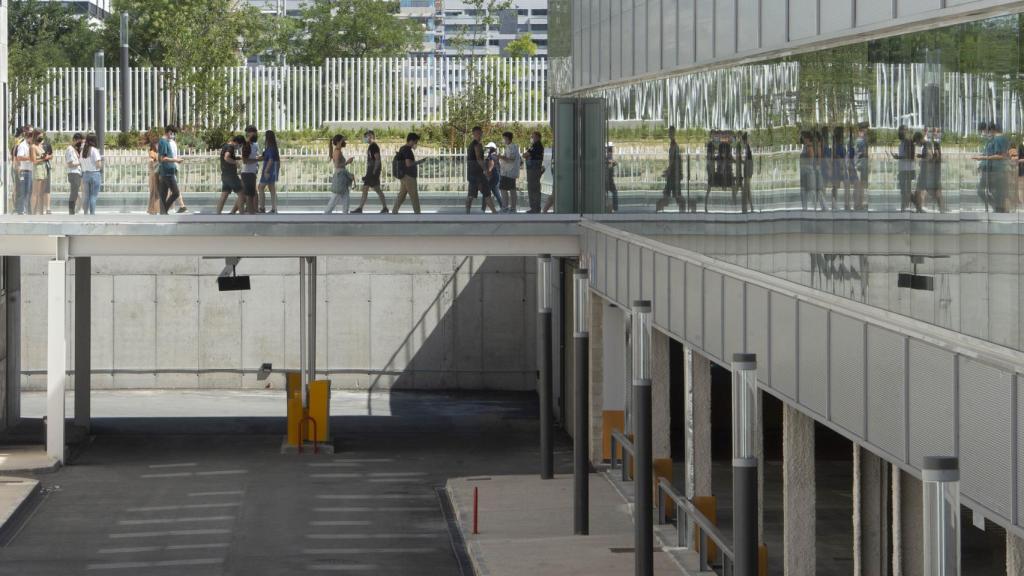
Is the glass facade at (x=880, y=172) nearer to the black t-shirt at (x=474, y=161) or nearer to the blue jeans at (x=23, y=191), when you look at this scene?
the black t-shirt at (x=474, y=161)

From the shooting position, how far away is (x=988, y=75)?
11750mm

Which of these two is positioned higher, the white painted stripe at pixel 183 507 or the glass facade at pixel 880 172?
the glass facade at pixel 880 172

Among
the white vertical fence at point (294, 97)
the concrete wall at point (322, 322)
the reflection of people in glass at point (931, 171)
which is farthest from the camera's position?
the white vertical fence at point (294, 97)

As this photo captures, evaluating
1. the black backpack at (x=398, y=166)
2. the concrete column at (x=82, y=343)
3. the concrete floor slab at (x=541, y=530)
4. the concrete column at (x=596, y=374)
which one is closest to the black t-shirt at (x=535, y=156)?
the black backpack at (x=398, y=166)

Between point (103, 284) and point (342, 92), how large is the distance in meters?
24.3

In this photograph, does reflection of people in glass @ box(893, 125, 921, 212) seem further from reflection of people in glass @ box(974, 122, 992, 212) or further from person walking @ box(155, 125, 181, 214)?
person walking @ box(155, 125, 181, 214)

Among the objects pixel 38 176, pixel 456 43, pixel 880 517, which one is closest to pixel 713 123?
pixel 880 517

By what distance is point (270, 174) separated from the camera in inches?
1212

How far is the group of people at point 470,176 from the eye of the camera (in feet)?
101

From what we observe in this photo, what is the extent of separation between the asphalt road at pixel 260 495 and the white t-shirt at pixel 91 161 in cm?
540

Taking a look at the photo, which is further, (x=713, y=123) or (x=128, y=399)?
(x=128, y=399)

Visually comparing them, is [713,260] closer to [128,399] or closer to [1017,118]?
[1017,118]

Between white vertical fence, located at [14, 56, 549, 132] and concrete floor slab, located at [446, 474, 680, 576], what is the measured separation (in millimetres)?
35584

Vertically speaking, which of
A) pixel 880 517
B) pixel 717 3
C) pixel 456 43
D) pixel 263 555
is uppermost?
pixel 456 43
